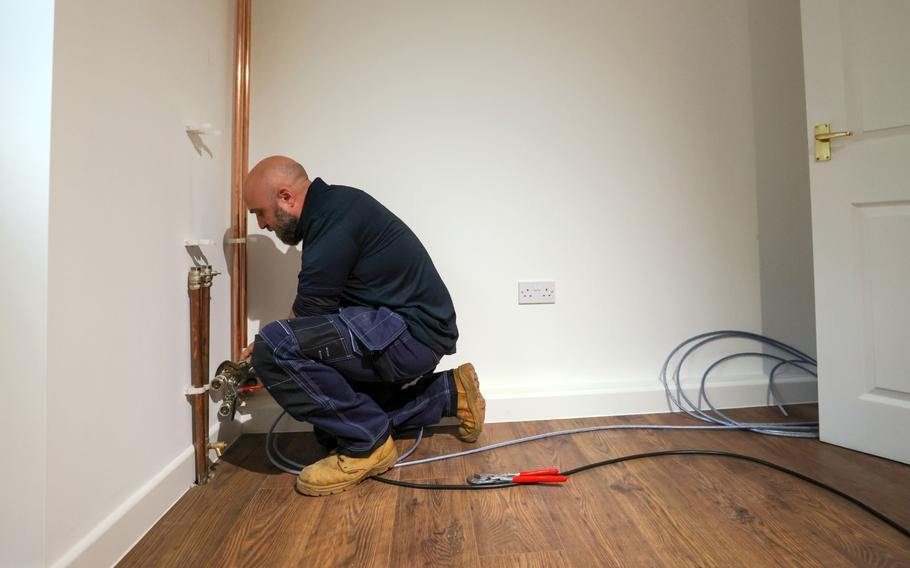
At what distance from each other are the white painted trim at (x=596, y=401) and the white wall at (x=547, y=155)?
0.03 metres

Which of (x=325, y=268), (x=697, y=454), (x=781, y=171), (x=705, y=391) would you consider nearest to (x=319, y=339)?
(x=325, y=268)

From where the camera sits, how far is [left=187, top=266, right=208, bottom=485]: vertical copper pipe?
1316 millimetres

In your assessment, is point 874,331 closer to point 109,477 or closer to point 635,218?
point 635,218

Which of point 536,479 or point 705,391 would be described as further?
point 705,391

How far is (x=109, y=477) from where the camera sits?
0.99 meters

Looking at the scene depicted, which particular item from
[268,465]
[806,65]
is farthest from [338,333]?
[806,65]

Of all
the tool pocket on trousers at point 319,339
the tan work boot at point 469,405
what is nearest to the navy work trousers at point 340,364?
the tool pocket on trousers at point 319,339

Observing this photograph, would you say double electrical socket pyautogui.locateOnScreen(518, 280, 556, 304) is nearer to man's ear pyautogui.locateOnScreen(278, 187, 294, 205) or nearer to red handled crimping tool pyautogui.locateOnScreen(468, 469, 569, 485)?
red handled crimping tool pyautogui.locateOnScreen(468, 469, 569, 485)

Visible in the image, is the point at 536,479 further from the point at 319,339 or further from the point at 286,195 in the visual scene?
the point at 286,195

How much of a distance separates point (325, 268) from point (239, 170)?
0.58 m

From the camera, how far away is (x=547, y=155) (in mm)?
1891

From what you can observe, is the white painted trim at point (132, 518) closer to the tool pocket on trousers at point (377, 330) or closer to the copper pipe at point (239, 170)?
the copper pipe at point (239, 170)

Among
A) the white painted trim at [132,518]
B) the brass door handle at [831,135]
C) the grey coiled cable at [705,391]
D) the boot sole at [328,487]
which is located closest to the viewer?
the white painted trim at [132,518]

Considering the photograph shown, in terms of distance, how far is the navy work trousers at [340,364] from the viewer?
4.27 ft
